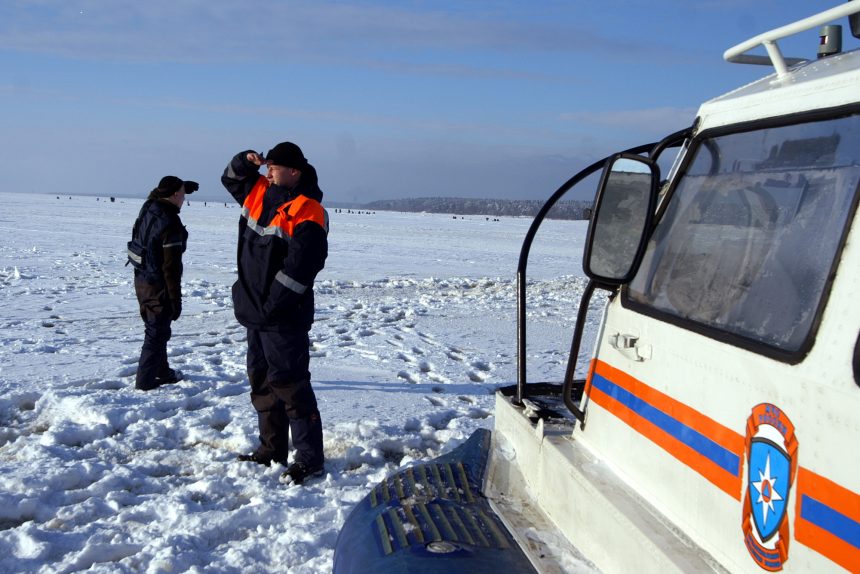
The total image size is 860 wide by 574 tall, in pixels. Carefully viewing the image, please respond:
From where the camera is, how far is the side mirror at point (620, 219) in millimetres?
2150

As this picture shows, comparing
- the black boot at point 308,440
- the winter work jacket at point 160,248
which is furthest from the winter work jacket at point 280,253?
the winter work jacket at point 160,248

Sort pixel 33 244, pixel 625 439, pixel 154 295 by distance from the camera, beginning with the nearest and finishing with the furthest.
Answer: pixel 625 439 < pixel 154 295 < pixel 33 244

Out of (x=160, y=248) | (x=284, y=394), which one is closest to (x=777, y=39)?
(x=284, y=394)

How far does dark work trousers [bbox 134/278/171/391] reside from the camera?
6086 millimetres

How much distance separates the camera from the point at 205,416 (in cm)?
553

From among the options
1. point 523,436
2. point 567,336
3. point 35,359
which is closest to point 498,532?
point 523,436

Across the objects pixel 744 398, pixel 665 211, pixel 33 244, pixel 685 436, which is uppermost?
pixel 665 211

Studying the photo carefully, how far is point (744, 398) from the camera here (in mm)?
1682

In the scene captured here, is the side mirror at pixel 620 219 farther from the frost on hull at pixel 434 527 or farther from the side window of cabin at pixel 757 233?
the frost on hull at pixel 434 527

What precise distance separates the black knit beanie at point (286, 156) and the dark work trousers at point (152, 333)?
233 cm

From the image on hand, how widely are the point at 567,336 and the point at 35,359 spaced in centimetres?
583

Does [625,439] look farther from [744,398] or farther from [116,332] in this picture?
[116,332]

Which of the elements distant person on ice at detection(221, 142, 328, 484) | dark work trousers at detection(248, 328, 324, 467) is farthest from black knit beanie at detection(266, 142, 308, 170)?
dark work trousers at detection(248, 328, 324, 467)

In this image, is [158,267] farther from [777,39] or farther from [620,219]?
[777,39]
